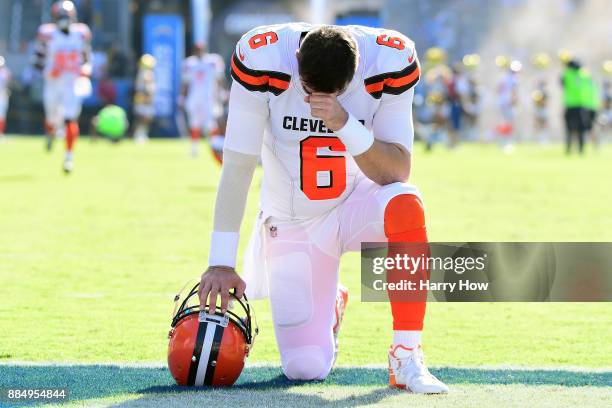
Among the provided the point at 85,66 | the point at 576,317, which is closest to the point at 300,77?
the point at 576,317

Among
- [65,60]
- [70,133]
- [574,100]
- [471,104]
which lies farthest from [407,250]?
[471,104]

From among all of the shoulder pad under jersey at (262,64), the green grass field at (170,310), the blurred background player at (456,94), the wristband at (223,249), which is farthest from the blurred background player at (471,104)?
the wristband at (223,249)

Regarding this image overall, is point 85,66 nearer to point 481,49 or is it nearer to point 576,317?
point 576,317

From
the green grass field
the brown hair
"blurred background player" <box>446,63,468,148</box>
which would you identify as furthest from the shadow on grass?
"blurred background player" <box>446,63,468,148</box>

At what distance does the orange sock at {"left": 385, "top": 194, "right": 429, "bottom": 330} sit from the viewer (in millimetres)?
4113

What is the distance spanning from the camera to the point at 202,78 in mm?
23547

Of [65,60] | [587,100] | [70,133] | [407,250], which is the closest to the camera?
[407,250]

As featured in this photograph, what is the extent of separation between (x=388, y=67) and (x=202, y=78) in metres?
19.4

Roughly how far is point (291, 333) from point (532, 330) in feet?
4.89

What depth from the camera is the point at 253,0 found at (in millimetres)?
33562

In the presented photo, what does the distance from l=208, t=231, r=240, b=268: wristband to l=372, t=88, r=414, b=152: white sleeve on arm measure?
0.64 metres

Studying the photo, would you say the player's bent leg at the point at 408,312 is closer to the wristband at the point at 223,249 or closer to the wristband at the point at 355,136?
the wristband at the point at 355,136

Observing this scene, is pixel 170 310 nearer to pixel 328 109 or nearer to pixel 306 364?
pixel 306 364

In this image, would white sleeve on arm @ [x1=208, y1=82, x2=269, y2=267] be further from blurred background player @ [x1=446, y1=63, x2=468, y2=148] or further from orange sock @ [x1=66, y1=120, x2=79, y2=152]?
blurred background player @ [x1=446, y1=63, x2=468, y2=148]
